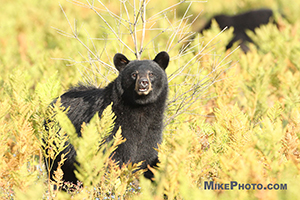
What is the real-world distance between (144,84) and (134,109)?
1.11ft

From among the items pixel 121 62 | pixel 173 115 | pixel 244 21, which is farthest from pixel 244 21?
pixel 121 62

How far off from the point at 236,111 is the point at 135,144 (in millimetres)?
1045

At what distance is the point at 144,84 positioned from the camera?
3.43 meters

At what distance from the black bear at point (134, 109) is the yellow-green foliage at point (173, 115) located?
22 centimetres

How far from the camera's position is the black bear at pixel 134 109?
3.52 meters

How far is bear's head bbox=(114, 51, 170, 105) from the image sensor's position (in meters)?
3.50

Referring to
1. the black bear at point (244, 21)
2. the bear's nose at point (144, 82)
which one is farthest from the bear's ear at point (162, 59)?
the black bear at point (244, 21)

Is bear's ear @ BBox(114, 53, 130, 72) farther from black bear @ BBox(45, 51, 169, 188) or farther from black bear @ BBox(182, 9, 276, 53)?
black bear @ BBox(182, 9, 276, 53)

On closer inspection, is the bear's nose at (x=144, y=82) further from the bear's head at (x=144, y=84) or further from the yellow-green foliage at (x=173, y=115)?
the yellow-green foliage at (x=173, y=115)

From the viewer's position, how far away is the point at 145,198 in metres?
2.08

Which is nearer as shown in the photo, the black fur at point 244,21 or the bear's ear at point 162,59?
the bear's ear at point 162,59

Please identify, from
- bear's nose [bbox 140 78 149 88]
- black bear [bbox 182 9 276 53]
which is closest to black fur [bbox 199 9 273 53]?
black bear [bbox 182 9 276 53]

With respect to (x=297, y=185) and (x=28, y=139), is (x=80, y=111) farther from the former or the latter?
(x=297, y=185)

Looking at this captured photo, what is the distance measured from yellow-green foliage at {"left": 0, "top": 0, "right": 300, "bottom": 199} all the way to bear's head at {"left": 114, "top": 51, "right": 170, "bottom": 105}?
0.41 m
